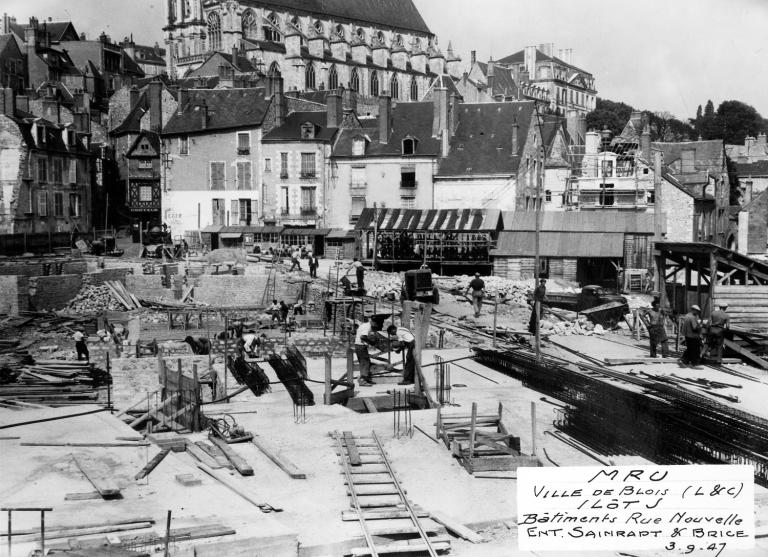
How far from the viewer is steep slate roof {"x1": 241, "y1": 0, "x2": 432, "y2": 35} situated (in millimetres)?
105500

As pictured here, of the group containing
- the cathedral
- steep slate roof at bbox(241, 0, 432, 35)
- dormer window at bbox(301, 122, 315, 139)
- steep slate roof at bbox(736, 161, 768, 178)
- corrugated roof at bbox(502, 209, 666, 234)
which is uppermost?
steep slate roof at bbox(241, 0, 432, 35)

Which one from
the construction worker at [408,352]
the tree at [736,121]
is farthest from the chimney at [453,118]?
the construction worker at [408,352]

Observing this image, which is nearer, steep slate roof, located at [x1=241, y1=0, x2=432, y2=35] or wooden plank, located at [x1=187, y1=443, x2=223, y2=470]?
wooden plank, located at [x1=187, y1=443, x2=223, y2=470]

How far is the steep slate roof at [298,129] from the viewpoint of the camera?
181 feet

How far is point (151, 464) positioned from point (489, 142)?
4054cm

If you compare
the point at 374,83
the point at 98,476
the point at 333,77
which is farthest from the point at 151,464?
the point at 374,83

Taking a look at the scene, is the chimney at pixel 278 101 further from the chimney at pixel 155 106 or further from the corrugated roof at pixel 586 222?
the corrugated roof at pixel 586 222

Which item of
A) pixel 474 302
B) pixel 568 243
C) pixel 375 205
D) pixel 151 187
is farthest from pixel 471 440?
pixel 151 187

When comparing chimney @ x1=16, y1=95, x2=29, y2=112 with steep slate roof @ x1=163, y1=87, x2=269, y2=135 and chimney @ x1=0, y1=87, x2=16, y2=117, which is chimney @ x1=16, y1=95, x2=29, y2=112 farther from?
steep slate roof @ x1=163, y1=87, x2=269, y2=135

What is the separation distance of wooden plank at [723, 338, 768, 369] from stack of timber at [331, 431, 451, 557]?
10075mm

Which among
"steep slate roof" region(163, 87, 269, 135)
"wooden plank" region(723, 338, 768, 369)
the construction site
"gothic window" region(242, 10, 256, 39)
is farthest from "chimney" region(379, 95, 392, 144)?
"gothic window" region(242, 10, 256, 39)

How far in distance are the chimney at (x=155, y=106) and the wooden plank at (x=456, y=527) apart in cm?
5447

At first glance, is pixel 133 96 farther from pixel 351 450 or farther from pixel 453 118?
pixel 351 450

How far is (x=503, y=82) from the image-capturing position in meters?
71.5
